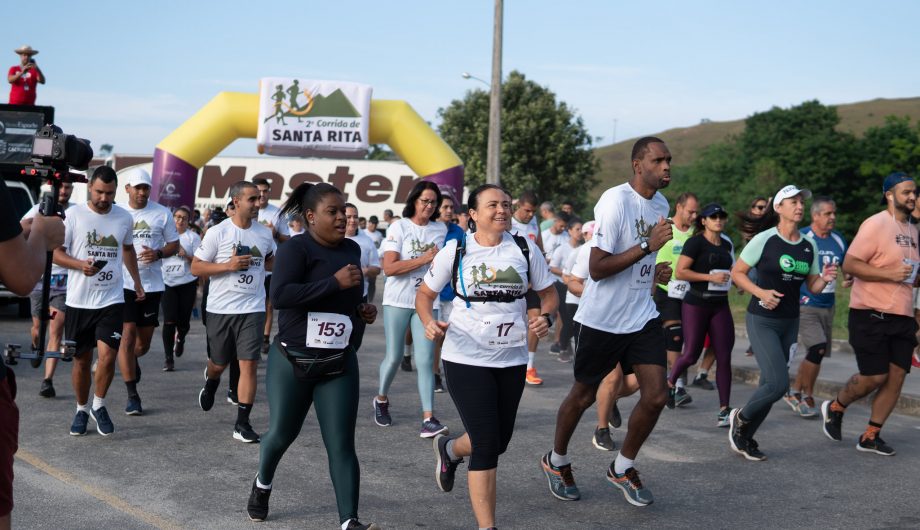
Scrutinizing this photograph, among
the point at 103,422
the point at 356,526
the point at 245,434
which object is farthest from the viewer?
the point at 103,422

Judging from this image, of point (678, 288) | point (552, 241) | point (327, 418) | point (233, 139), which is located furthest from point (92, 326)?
point (233, 139)

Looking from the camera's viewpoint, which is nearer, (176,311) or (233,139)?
(176,311)

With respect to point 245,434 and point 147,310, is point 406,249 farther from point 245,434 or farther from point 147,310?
point 147,310

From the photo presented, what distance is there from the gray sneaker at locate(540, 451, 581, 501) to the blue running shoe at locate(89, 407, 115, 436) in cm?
343

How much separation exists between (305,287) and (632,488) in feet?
7.77

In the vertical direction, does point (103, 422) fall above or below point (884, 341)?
below

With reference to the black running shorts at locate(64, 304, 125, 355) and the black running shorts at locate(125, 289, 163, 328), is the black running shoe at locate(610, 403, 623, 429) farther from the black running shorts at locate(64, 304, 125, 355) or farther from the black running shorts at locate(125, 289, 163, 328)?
the black running shorts at locate(125, 289, 163, 328)

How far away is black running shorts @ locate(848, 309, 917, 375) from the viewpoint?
7.75 meters

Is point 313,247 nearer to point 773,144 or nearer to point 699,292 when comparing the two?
point 699,292

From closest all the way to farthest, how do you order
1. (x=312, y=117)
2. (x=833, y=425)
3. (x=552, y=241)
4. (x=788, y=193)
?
(x=788, y=193) < (x=833, y=425) < (x=552, y=241) < (x=312, y=117)

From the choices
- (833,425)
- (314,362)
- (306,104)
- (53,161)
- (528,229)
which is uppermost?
(306,104)

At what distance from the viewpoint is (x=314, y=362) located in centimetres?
530

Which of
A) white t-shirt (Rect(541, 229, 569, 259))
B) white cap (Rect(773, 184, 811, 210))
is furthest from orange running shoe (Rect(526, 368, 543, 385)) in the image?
white cap (Rect(773, 184, 811, 210))

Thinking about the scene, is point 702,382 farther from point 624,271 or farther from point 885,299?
point 624,271
